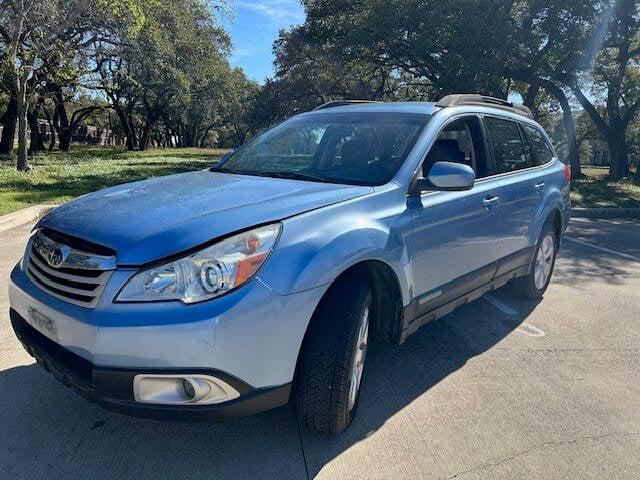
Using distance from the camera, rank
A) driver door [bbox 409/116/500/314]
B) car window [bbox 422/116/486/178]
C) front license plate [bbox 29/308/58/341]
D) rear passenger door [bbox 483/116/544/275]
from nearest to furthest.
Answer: front license plate [bbox 29/308/58/341] → driver door [bbox 409/116/500/314] → car window [bbox 422/116/486/178] → rear passenger door [bbox 483/116/544/275]

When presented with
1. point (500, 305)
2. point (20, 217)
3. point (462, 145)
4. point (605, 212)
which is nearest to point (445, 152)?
point (462, 145)

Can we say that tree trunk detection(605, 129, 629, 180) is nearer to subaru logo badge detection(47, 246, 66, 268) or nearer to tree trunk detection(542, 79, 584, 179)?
tree trunk detection(542, 79, 584, 179)

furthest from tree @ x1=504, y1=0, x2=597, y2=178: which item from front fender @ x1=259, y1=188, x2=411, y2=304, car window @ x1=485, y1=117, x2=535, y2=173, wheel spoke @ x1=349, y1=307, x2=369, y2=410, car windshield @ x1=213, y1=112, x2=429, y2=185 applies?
wheel spoke @ x1=349, y1=307, x2=369, y2=410

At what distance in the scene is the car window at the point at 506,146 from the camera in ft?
13.7

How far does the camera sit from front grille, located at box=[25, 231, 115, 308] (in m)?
2.27

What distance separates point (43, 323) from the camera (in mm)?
2477

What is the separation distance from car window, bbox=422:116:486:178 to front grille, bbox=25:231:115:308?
2184 mm

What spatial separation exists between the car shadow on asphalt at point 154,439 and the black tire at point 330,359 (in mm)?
204

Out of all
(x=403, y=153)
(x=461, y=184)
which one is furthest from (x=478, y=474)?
(x=403, y=153)

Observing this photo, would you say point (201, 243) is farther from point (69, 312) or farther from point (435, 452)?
point (435, 452)

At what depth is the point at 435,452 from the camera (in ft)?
8.96

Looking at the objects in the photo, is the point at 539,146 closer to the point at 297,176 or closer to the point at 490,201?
the point at 490,201

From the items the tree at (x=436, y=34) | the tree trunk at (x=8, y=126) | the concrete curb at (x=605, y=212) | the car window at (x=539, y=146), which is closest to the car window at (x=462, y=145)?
the car window at (x=539, y=146)

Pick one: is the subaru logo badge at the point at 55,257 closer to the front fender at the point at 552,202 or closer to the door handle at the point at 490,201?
the door handle at the point at 490,201
